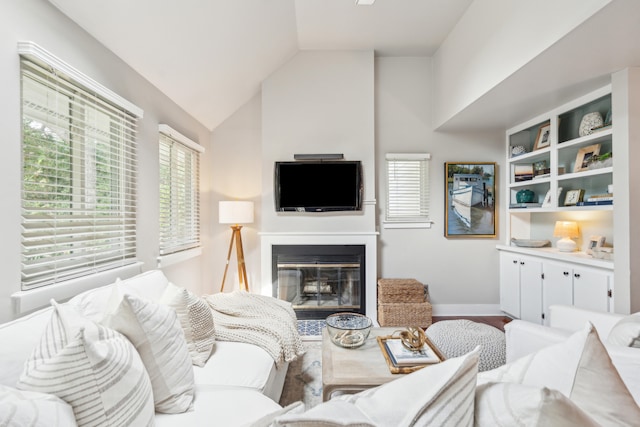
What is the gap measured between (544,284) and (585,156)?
1257 millimetres

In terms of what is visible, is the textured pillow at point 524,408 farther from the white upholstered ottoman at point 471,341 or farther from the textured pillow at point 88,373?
the white upholstered ottoman at point 471,341

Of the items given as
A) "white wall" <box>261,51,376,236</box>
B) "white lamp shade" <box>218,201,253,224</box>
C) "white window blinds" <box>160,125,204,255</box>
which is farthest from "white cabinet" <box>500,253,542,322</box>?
"white window blinds" <box>160,125,204,255</box>

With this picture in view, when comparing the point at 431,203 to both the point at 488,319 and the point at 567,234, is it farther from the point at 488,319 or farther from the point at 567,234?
the point at 488,319

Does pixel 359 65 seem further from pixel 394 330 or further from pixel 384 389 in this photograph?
pixel 384 389

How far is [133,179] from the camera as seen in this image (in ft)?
7.64

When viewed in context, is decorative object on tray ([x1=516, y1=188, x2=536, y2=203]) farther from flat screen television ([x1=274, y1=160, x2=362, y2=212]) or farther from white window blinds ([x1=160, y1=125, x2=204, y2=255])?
white window blinds ([x1=160, y1=125, x2=204, y2=255])

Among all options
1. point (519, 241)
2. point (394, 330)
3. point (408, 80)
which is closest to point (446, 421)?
point (394, 330)

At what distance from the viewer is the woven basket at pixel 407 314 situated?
3436mm

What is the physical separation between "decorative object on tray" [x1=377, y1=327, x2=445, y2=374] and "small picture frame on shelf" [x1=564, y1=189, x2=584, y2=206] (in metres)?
2.18

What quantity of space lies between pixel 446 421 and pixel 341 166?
335 centimetres

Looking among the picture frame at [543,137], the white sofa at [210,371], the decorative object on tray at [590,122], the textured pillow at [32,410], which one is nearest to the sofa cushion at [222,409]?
the white sofa at [210,371]

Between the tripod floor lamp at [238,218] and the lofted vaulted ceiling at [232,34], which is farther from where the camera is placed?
the tripod floor lamp at [238,218]

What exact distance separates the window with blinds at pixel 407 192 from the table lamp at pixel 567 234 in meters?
1.35

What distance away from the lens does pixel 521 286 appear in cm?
338
